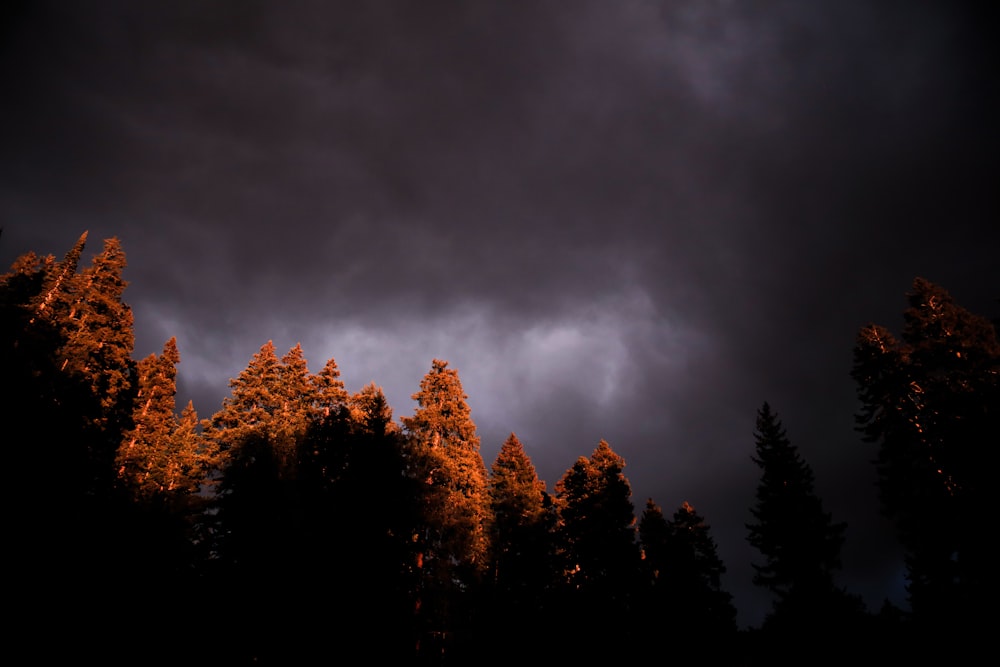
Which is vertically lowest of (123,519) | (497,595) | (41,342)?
(497,595)

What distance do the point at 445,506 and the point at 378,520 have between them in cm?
383

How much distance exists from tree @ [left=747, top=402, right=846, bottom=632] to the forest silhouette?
0.12m

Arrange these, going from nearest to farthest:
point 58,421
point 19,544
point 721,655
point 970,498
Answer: point 19,544, point 58,421, point 970,498, point 721,655

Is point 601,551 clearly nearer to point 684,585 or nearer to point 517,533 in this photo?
point 517,533

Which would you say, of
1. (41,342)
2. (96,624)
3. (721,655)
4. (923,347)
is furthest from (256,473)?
(923,347)

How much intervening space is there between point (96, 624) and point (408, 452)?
39.6 feet

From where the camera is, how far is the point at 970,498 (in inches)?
859

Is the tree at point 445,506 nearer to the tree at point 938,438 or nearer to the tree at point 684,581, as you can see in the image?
the tree at point 684,581

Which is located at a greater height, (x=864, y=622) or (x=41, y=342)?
(x=41, y=342)

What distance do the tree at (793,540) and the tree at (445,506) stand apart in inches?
684

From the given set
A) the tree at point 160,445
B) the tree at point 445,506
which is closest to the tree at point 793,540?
the tree at point 445,506

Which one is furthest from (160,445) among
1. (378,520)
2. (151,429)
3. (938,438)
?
(938,438)

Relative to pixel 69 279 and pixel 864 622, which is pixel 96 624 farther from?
pixel 864 622

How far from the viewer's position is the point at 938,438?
2408 centimetres
